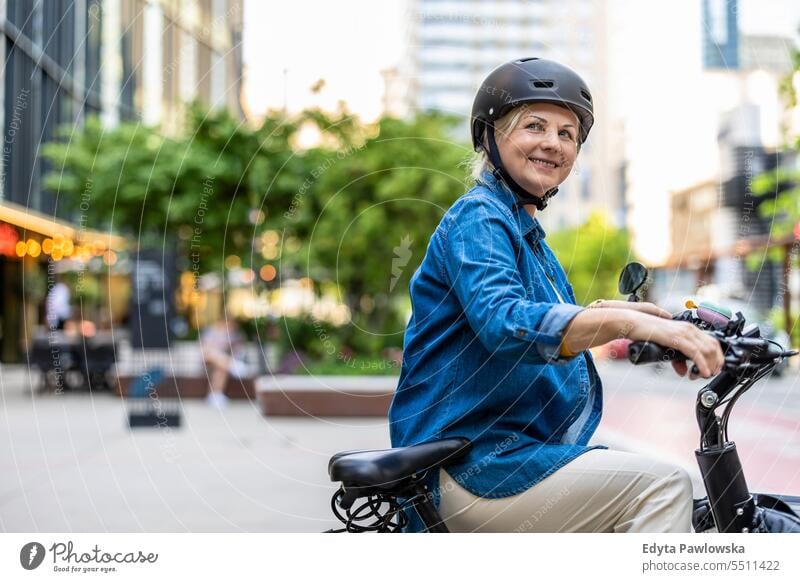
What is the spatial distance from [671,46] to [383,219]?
9901 mm

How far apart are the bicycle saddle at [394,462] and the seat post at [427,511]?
0.07 metres

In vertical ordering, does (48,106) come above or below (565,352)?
above

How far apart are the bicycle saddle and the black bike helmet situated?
2.20ft

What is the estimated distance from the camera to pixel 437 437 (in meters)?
2.20

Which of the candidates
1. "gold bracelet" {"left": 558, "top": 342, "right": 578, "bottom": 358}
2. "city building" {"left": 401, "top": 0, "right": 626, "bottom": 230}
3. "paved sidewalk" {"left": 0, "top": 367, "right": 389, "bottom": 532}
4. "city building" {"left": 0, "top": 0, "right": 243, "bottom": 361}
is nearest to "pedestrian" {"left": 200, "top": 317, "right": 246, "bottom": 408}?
"paved sidewalk" {"left": 0, "top": 367, "right": 389, "bottom": 532}

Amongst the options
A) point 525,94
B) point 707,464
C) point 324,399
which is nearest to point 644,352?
point 707,464

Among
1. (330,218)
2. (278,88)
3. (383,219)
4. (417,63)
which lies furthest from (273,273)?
(417,63)

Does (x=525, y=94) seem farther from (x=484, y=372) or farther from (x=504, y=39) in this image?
(x=504, y=39)

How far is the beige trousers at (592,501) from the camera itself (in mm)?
2086

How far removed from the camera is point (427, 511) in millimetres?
2207

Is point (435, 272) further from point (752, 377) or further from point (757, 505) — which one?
point (757, 505)

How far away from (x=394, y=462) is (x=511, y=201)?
71 centimetres

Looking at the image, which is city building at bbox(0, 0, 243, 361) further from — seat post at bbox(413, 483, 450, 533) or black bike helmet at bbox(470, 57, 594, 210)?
seat post at bbox(413, 483, 450, 533)

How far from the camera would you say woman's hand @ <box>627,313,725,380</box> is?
1.89m
